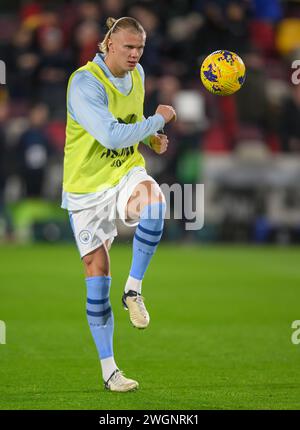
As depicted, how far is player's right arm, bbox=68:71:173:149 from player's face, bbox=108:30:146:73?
0.70 ft

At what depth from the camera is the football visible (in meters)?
7.19

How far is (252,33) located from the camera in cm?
2064

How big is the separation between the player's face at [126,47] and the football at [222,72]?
1.84ft

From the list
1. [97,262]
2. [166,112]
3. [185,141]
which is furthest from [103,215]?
[185,141]

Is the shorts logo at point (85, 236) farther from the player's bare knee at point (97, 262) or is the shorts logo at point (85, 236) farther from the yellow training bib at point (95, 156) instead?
the yellow training bib at point (95, 156)

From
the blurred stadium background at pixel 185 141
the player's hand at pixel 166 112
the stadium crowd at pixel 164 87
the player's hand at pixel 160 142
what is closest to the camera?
the player's hand at pixel 166 112

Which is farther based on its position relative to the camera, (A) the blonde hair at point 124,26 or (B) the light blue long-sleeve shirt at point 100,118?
(A) the blonde hair at point 124,26

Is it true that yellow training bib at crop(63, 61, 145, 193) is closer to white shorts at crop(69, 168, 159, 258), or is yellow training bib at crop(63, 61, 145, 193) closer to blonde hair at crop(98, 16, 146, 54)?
white shorts at crop(69, 168, 159, 258)

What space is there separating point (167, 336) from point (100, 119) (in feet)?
11.2

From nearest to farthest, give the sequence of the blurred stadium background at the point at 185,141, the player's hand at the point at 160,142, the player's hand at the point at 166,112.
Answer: the player's hand at the point at 166,112
the player's hand at the point at 160,142
the blurred stadium background at the point at 185,141

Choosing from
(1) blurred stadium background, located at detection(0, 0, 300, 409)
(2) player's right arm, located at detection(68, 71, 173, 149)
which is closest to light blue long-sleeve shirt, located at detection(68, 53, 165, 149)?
(2) player's right arm, located at detection(68, 71, 173, 149)

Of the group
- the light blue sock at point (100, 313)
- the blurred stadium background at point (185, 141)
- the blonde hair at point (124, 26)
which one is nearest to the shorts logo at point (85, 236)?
the light blue sock at point (100, 313)

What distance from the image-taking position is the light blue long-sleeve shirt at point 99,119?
6789 mm

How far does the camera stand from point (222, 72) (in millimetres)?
7184
